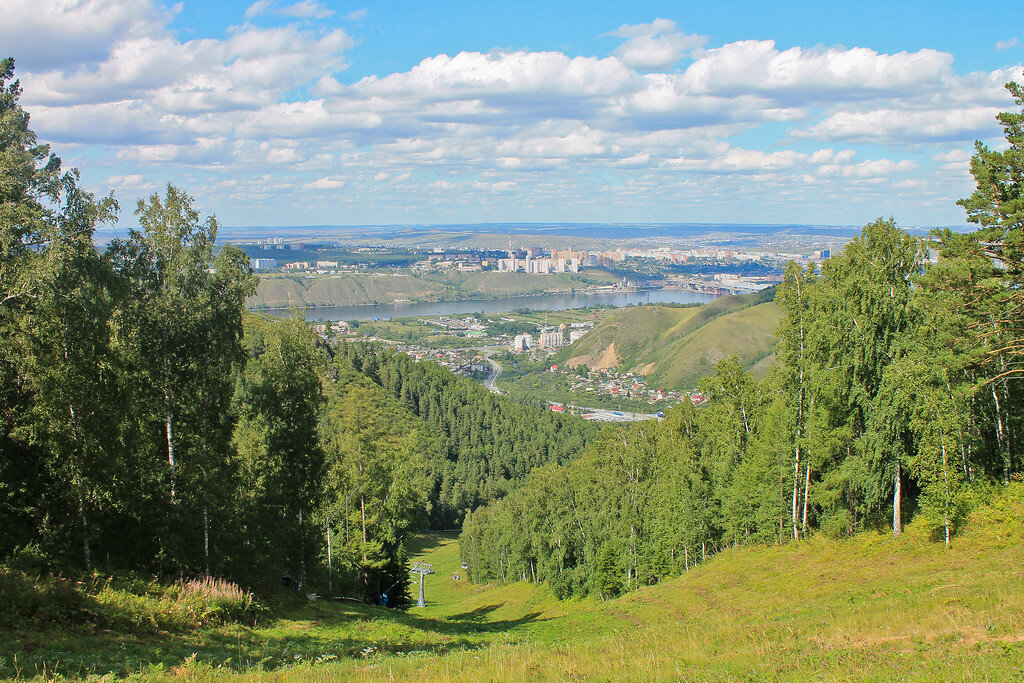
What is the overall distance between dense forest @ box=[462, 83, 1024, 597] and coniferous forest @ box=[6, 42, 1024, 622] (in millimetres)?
98

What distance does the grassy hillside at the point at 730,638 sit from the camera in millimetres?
10242

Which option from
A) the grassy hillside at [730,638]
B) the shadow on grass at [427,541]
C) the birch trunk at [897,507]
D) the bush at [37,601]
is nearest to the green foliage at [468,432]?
the shadow on grass at [427,541]

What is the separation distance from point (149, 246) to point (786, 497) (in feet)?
88.3

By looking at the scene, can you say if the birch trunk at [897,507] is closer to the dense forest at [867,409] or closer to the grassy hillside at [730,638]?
the dense forest at [867,409]

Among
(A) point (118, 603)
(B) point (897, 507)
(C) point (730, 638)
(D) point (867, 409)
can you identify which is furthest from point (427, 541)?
(C) point (730, 638)

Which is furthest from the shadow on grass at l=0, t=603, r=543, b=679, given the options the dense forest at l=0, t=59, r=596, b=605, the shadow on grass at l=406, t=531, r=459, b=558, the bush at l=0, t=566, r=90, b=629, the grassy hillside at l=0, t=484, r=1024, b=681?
the shadow on grass at l=406, t=531, r=459, b=558

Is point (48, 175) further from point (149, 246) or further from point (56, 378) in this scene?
point (56, 378)

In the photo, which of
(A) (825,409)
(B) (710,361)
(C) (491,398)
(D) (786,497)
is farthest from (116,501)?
(B) (710,361)

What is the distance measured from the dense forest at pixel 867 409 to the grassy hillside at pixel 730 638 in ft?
7.63

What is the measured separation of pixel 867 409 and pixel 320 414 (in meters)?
21.3

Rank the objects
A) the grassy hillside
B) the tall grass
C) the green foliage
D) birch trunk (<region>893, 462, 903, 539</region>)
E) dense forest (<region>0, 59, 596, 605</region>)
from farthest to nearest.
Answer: the green foliage, birch trunk (<region>893, 462, 903, 539</region>), dense forest (<region>0, 59, 596, 605</region>), the tall grass, the grassy hillside

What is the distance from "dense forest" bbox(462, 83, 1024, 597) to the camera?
20438 millimetres

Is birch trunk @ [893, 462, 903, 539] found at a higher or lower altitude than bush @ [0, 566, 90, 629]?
lower

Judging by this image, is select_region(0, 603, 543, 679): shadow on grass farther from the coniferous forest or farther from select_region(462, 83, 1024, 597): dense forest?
select_region(462, 83, 1024, 597): dense forest
